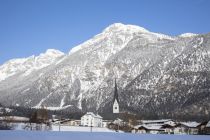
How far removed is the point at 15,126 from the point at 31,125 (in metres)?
9.18

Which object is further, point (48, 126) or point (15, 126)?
point (48, 126)

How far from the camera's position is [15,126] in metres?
168

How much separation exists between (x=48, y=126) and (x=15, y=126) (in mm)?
20540

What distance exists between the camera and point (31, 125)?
175 meters

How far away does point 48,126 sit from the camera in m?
185

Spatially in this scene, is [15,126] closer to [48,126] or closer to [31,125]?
[31,125]

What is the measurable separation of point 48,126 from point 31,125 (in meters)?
11.4

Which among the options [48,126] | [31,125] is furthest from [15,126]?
[48,126]
